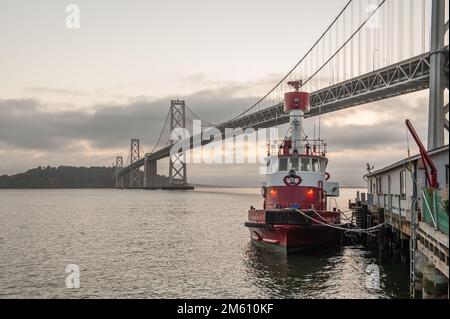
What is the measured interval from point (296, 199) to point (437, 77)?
9596 millimetres

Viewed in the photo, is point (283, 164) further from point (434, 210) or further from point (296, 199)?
point (434, 210)

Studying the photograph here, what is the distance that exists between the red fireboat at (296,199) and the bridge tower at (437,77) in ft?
19.2

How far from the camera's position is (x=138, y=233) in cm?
3894

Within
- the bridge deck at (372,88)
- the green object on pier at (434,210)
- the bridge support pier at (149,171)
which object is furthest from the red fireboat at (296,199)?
the bridge support pier at (149,171)

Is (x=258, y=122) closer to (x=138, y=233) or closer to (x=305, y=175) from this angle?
(x=138, y=233)

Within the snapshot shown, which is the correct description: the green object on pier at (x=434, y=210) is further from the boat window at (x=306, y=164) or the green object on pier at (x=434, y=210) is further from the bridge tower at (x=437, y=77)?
the boat window at (x=306, y=164)

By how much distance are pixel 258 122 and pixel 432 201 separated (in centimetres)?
8114

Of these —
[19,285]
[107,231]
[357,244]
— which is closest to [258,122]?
[107,231]

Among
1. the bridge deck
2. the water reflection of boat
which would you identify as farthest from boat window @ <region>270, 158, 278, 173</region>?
the bridge deck

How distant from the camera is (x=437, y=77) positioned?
1017 inches

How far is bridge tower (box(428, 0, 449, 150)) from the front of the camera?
2419 cm

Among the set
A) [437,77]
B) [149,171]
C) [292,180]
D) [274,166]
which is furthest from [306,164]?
[149,171]

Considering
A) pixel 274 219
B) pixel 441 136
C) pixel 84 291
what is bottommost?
pixel 84 291

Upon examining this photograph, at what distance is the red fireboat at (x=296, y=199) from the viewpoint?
24156 mm
